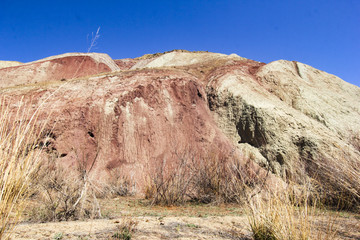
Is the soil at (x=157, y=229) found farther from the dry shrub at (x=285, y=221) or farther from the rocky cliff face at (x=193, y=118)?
the rocky cliff face at (x=193, y=118)

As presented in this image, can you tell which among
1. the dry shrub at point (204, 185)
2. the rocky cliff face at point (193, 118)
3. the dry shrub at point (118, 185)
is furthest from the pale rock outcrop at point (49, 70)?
the dry shrub at point (204, 185)

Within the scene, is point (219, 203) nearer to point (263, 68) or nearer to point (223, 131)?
point (223, 131)

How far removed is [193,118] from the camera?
36.5ft

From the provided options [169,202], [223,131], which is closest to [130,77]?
[223,131]

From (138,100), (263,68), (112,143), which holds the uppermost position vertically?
(263,68)

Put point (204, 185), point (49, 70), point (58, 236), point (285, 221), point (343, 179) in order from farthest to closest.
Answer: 1. point (49, 70)
2. point (204, 185)
3. point (343, 179)
4. point (58, 236)
5. point (285, 221)

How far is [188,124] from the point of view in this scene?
430 inches

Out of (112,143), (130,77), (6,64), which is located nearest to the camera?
(112,143)

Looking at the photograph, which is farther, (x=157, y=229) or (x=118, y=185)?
(x=118, y=185)

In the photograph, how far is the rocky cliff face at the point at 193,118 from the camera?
9219mm

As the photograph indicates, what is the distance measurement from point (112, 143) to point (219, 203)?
511cm

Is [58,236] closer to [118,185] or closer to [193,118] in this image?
[118,185]

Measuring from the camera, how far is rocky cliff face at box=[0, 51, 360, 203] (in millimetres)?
9219

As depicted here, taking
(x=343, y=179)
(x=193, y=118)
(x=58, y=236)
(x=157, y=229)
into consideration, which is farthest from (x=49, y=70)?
(x=343, y=179)
